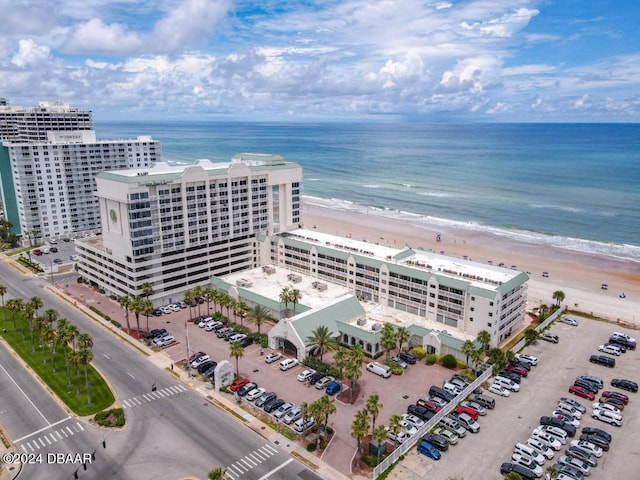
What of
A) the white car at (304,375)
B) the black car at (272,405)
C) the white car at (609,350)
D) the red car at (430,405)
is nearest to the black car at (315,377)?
the white car at (304,375)

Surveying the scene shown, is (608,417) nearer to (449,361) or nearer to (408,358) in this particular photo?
(449,361)

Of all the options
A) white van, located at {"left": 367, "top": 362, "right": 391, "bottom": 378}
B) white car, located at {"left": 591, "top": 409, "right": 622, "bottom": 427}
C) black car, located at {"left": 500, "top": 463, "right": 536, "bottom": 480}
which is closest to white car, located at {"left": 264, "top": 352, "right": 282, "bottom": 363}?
white van, located at {"left": 367, "top": 362, "right": 391, "bottom": 378}

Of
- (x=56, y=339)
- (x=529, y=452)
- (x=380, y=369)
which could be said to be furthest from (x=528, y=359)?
(x=56, y=339)

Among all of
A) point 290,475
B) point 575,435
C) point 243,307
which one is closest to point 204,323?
point 243,307

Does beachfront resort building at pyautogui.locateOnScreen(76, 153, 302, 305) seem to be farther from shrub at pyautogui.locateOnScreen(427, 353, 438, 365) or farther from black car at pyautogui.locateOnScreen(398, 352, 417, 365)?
shrub at pyautogui.locateOnScreen(427, 353, 438, 365)

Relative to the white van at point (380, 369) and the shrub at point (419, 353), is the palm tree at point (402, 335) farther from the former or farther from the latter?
the white van at point (380, 369)
